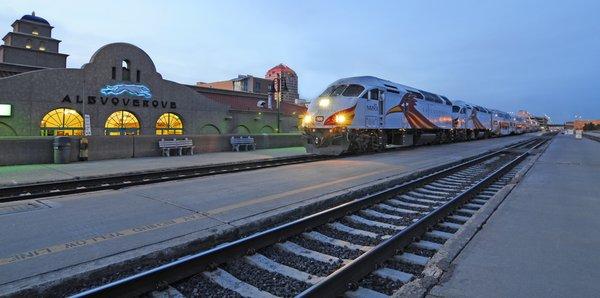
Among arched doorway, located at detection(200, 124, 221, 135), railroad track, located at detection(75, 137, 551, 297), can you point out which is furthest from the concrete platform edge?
arched doorway, located at detection(200, 124, 221, 135)

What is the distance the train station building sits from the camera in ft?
86.9

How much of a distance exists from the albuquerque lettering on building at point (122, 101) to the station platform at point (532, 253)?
94.3 feet

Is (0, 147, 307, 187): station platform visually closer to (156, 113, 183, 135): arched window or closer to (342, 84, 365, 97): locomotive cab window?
(342, 84, 365, 97): locomotive cab window

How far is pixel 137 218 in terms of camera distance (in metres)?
6.25

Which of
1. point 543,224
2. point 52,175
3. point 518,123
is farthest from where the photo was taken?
point 518,123

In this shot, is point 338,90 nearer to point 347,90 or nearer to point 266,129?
point 347,90

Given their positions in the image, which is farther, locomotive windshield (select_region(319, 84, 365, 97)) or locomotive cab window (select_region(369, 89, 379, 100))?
locomotive cab window (select_region(369, 89, 379, 100))

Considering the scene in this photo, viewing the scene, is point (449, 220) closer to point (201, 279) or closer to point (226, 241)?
Answer: point (226, 241)

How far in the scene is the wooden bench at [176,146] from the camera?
56.4ft

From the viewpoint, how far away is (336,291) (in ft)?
12.7

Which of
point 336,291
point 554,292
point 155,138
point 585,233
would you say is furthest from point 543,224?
point 155,138

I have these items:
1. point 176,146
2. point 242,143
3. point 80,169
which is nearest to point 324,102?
point 242,143

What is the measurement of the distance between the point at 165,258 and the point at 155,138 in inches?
538

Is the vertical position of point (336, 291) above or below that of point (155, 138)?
below
